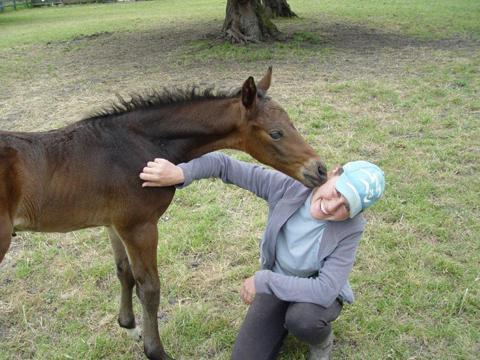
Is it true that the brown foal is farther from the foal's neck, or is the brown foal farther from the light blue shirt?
the light blue shirt

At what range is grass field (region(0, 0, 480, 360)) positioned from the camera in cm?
315

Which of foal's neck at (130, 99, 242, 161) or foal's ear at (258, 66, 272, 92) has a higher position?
foal's ear at (258, 66, 272, 92)

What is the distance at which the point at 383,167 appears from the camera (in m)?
5.21

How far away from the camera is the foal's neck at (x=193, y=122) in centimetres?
267

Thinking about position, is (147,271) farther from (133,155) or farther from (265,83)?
(265,83)

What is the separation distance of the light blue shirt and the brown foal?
26 cm

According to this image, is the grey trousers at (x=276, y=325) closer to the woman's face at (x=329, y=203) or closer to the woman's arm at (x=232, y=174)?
the woman's face at (x=329, y=203)

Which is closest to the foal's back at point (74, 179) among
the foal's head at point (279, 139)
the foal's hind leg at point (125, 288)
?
the foal's hind leg at point (125, 288)

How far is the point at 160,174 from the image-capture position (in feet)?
8.32

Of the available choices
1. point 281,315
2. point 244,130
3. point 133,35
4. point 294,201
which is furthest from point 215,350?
point 133,35

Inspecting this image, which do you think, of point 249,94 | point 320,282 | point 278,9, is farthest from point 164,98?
point 278,9

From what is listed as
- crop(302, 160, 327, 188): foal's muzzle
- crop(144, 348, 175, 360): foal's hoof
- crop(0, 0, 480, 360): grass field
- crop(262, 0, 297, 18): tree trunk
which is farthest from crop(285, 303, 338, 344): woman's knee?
crop(262, 0, 297, 18): tree trunk

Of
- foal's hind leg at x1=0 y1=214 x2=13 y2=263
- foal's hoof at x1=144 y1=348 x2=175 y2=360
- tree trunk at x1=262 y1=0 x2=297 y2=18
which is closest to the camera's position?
foal's hind leg at x1=0 y1=214 x2=13 y2=263

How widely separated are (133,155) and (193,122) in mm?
374
